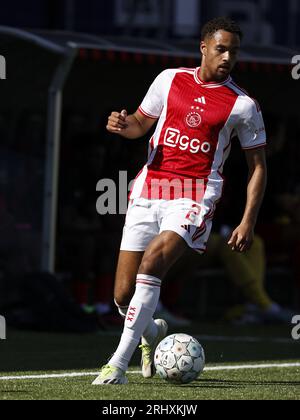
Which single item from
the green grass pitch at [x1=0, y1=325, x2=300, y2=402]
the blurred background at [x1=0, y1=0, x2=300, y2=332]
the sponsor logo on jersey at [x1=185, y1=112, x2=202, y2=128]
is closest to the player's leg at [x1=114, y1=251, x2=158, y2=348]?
the green grass pitch at [x1=0, y1=325, x2=300, y2=402]

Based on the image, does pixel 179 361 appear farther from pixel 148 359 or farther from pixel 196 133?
pixel 196 133

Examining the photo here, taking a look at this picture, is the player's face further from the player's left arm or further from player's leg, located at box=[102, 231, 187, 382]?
player's leg, located at box=[102, 231, 187, 382]

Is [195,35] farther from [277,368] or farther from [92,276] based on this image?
[277,368]

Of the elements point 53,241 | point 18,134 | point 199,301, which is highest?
point 18,134

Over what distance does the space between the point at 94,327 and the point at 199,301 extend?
10.9 feet

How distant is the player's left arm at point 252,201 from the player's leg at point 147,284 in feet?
1.08

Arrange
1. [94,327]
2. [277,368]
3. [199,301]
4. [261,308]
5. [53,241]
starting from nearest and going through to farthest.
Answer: [277,368] < [94,327] < [53,241] < [261,308] < [199,301]

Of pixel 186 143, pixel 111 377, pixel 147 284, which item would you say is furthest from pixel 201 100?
pixel 111 377

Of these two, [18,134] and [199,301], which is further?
[199,301]

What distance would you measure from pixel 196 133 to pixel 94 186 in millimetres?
6034

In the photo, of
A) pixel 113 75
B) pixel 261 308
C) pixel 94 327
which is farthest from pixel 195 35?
pixel 94 327

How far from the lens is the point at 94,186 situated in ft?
46.9

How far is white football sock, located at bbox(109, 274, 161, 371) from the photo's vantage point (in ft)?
26.3

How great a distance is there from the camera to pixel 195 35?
19.2m
